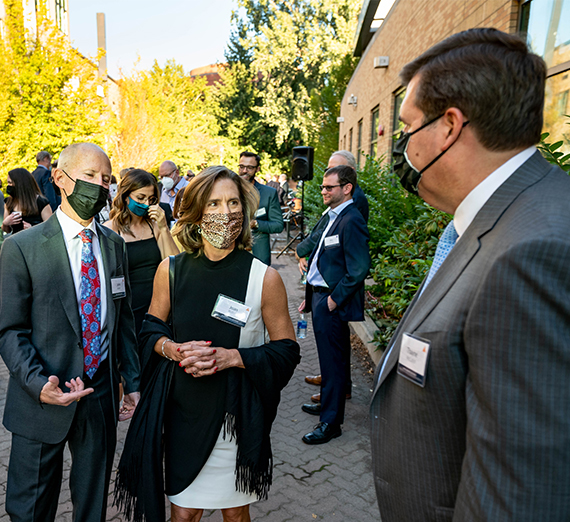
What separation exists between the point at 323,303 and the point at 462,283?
9.63 feet

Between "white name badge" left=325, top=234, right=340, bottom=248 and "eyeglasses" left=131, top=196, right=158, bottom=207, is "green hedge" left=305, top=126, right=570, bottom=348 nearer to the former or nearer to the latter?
"white name badge" left=325, top=234, right=340, bottom=248

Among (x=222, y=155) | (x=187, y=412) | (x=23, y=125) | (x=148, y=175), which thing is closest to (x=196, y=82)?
(x=222, y=155)

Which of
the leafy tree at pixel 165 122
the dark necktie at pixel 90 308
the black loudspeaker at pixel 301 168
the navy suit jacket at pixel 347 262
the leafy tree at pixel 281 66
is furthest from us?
the leafy tree at pixel 281 66

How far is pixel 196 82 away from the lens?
4178 cm

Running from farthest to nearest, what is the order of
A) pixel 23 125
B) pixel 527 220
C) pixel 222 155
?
pixel 222 155, pixel 23 125, pixel 527 220

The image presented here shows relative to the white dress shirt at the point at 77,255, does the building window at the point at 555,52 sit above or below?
above

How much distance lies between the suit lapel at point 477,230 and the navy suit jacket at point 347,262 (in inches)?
104

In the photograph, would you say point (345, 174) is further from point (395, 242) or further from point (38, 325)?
point (38, 325)

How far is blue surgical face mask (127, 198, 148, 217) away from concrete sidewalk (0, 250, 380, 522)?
2.01 meters

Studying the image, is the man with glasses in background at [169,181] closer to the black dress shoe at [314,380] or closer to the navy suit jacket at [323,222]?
the navy suit jacket at [323,222]

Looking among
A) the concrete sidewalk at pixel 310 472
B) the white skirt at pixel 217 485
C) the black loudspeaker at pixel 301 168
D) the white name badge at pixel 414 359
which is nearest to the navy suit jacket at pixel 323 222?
the concrete sidewalk at pixel 310 472

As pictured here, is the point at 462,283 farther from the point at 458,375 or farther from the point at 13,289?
the point at 13,289

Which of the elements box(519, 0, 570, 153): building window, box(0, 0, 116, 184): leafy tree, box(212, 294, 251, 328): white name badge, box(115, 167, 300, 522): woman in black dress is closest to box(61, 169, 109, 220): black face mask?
box(115, 167, 300, 522): woman in black dress

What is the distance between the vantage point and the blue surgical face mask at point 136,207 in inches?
160
